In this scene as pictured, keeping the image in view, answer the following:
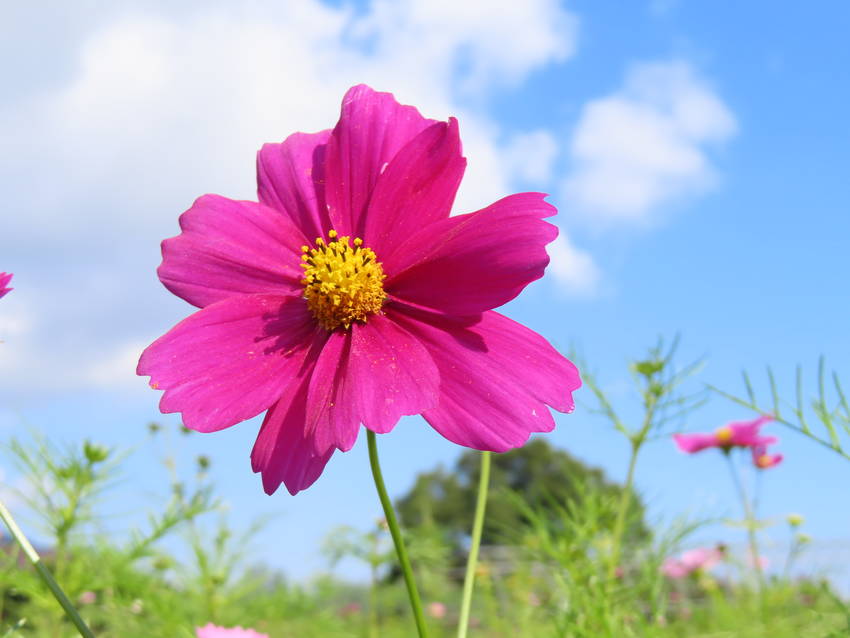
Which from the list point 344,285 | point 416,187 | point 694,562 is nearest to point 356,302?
point 344,285

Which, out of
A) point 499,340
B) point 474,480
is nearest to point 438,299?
point 499,340

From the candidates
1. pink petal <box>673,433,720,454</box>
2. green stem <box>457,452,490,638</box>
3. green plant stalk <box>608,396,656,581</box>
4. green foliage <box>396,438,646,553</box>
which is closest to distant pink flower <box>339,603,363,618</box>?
pink petal <box>673,433,720,454</box>

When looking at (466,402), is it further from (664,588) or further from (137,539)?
(137,539)

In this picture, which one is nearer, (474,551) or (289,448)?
(289,448)

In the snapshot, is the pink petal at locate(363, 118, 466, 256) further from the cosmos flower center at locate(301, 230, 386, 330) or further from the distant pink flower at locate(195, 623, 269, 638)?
the distant pink flower at locate(195, 623, 269, 638)

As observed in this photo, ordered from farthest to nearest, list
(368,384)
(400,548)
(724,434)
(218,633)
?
(724,434) → (218,633) → (368,384) → (400,548)

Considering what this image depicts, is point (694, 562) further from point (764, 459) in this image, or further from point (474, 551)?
point (474, 551)
